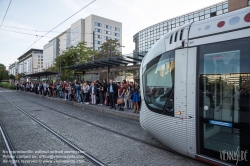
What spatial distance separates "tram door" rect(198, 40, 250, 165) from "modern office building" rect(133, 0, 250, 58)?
27.4ft

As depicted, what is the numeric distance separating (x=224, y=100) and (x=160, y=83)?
1.49m

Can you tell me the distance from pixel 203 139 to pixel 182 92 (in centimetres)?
97

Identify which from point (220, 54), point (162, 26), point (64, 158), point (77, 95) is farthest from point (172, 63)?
point (162, 26)

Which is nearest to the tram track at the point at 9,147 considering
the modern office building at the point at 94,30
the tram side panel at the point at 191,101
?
the tram side panel at the point at 191,101

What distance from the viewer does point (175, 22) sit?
1655 inches

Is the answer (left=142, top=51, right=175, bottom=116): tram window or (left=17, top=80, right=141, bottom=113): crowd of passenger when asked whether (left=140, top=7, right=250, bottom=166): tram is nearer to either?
(left=142, top=51, right=175, bottom=116): tram window

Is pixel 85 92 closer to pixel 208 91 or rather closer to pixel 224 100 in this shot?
pixel 208 91

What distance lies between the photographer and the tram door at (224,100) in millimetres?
3180

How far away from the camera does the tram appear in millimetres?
3221

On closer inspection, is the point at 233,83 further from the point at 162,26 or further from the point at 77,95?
the point at 162,26

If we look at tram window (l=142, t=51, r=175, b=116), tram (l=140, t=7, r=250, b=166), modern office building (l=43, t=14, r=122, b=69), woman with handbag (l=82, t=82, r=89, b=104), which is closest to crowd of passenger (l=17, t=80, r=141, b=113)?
woman with handbag (l=82, t=82, r=89, b=104)

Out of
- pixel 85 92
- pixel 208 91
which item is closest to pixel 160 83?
pixel 208 91

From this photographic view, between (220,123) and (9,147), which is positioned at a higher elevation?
(220,123)

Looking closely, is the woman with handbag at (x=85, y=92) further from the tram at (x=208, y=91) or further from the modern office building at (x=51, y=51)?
the modern office building at (x=51, y=51)
